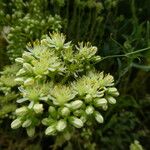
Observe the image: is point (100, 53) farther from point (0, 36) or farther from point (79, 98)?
point (79, 98)

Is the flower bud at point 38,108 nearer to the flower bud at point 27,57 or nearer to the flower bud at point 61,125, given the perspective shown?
the flower bud at point 61,125

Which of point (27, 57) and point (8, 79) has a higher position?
point (27, 57)

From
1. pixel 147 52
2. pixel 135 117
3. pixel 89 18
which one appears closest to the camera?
pixel 147 52

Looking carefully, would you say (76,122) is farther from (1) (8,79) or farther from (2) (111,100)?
(1) (8,79)

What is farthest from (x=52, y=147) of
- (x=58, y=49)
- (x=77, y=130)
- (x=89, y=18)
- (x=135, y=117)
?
(x=58, y=49)

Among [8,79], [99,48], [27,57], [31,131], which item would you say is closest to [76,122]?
[31,131]
